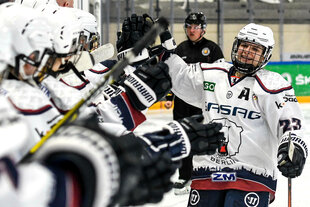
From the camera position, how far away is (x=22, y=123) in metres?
0.78

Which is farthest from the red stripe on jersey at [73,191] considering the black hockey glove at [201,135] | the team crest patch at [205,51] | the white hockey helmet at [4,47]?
the team crest patch at [205,51]

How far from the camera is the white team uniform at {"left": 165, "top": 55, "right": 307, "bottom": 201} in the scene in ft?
6.48

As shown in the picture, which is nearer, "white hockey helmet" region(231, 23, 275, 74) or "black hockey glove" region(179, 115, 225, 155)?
"black hockey glove" region(179, 115, 225, 155)

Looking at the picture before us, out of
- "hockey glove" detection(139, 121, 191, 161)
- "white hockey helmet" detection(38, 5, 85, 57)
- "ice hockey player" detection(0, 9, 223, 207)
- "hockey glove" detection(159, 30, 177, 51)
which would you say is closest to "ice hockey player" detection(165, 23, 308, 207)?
"hockey glove" detection(159, 30, 177, 51)

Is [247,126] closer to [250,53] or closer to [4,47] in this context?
[250,53]

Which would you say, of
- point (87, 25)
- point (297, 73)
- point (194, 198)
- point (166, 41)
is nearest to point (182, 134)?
point (166, 41)

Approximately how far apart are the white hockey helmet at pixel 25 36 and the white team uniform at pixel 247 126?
99cm

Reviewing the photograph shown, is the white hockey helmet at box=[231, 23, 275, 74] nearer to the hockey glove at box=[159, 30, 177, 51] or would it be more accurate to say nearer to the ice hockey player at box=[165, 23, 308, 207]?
the ice hockey player at box=[165, 23, 308, 207]

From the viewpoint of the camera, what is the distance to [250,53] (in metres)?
2.07

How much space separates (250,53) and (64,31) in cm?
90

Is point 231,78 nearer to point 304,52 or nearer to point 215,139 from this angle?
point 215,139

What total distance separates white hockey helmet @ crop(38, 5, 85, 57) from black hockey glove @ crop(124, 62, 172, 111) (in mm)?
191

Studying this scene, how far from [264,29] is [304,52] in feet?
28.1

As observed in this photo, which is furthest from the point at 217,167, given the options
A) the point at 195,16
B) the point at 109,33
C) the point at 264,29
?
the point at 109,33
